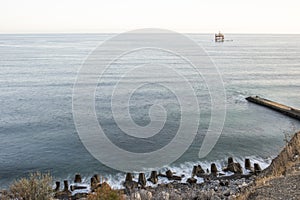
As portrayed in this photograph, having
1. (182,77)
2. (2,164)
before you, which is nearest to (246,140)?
(2,164)

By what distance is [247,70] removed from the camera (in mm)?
74750

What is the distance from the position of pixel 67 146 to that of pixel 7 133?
694cm

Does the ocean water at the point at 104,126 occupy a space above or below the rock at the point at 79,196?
above

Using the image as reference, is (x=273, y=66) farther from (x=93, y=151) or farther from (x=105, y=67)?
(x=93, y=151)

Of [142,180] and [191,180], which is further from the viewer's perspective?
[191,180]

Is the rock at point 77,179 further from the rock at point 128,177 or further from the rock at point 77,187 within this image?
the rock at point 128,177

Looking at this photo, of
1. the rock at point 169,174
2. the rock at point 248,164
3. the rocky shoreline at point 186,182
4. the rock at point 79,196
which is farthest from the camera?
the rock at point 248,164

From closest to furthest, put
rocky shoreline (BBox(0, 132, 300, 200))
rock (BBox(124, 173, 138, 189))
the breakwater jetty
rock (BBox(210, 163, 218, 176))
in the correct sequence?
rocky shoreline (BBox(0, 132, 300, 200)) < rock (BBox(124, 173, 138, 189)) < rock (BBox(210, 163, 218, 176)) < the breakwater jetty

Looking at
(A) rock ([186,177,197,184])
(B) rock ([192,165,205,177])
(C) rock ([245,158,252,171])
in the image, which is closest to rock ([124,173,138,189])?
(A) rock ([186,177,197,184])

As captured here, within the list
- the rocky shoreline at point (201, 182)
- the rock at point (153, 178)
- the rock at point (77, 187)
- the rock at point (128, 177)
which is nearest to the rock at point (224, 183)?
the rocky shoreline at point (201, 182)

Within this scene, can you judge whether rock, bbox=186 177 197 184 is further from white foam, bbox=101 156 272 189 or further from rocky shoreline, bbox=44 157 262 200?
white foam, bbox=101 156 272 189

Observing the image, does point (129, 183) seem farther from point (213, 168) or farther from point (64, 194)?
point (213, 168)

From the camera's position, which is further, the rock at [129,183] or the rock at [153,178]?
the rock at [153,178]

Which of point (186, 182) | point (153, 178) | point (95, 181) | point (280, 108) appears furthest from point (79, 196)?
point (280, 108)
